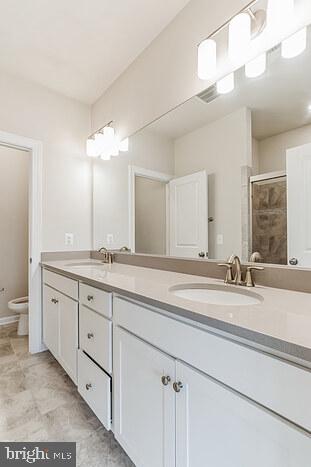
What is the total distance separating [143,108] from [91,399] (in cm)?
193

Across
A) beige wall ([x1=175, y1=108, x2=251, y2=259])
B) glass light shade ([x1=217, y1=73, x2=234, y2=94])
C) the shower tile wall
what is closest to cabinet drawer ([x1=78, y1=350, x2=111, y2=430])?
beige wall ([x1=175, y1=108, x2=251, y2=259])

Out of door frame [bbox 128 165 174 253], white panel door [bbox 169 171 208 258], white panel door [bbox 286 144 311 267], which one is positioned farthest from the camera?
door frame [bbox 128 165 174 253]

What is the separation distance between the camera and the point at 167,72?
1.62m

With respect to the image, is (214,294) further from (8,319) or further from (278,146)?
Result: (8,319)

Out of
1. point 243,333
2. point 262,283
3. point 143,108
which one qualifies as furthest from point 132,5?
point 243,333

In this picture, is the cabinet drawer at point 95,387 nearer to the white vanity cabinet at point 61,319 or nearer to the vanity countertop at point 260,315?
the white vanity cabinet at point 61,319

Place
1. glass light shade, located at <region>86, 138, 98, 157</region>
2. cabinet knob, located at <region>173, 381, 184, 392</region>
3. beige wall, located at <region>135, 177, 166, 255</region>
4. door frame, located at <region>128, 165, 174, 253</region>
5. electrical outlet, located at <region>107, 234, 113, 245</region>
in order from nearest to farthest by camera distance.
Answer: cabinet knob, located at <region>173, 381, 184, 392</region>, beige wall, located at <region>135, 177, 166, 255</region>, door frame, located at <region>128, 165, 174, 253</region>, electrical outlet, located at <region>107, 234, 113, 245</region>, glass light shade, located at <region>86, 138, 98, 157</region>

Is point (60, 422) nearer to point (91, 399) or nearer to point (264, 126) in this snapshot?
point (91, 399)

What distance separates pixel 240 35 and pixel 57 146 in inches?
68.7

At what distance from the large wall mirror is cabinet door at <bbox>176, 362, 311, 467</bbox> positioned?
2.15 ft

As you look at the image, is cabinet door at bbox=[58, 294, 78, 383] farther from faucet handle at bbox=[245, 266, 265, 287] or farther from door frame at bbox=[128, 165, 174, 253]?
faucet handle at bbox=[245, 266, 265, 287]

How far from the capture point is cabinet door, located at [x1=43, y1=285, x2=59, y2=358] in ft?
5.84

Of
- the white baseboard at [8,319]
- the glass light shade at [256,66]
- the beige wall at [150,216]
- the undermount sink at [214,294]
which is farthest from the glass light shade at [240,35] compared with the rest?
the white baseboard at [8,319]

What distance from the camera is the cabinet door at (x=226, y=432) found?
1.72ft
